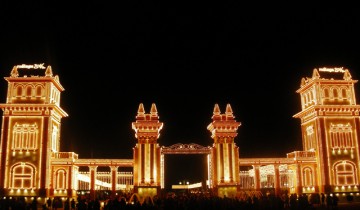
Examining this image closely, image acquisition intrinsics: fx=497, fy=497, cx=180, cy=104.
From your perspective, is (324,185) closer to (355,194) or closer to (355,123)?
(355,194)

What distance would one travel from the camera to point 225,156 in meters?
54.9

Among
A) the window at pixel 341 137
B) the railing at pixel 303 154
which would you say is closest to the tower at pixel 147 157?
the railing at pixel 303 154

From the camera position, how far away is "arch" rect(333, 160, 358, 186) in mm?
53656

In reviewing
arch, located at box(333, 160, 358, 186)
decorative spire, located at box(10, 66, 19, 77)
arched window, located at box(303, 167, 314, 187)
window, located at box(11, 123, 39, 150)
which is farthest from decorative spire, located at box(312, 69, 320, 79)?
decorative spire, located at box(10, 66, 19, 77)

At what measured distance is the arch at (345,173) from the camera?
2112 inches

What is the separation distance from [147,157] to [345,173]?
21603 millimetres

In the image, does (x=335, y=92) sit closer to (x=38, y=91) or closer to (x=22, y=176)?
(x=38, y=91)

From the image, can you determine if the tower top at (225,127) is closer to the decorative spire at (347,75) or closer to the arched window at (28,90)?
the decorative spire at (347,75)

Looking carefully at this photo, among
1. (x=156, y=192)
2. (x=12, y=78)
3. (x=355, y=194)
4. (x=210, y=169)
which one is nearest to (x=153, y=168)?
(x=156, y=192)

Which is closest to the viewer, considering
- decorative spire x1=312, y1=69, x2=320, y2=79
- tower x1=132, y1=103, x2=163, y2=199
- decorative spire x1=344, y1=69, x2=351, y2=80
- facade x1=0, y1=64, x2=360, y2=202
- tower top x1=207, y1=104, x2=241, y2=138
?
facade x1=0, y1=64, x2=360, y2=202

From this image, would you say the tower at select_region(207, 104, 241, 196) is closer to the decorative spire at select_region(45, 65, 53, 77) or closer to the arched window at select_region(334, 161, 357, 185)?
the arched window at select_region(334, 161, 357, 185)

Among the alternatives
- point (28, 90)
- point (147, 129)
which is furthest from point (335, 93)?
point (28, 90)

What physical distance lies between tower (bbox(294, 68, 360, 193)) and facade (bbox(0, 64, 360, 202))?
11cm

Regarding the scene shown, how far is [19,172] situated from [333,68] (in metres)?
36.3
